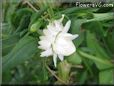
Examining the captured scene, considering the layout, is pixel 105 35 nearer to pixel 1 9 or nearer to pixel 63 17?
pixel 63 17

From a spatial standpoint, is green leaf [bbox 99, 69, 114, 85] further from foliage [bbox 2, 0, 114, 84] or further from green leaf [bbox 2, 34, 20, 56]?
green leaf [bbox 2, 34, 20, 56]

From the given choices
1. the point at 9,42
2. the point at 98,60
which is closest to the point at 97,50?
the point at 98,60

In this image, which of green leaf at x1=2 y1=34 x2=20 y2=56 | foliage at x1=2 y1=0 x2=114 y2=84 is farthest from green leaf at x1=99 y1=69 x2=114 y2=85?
green leaf at x1=2 y1=34 x2=20 y2=56

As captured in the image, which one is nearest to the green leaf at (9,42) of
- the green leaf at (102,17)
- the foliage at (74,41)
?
the foliage at (74,41)

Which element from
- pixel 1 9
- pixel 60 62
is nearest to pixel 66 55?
pixel 60 62

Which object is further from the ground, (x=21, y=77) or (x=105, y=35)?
(x=105, y=35)

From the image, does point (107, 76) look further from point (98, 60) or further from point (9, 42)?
point (9, 42)

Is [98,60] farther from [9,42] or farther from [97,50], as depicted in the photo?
[9,42]
